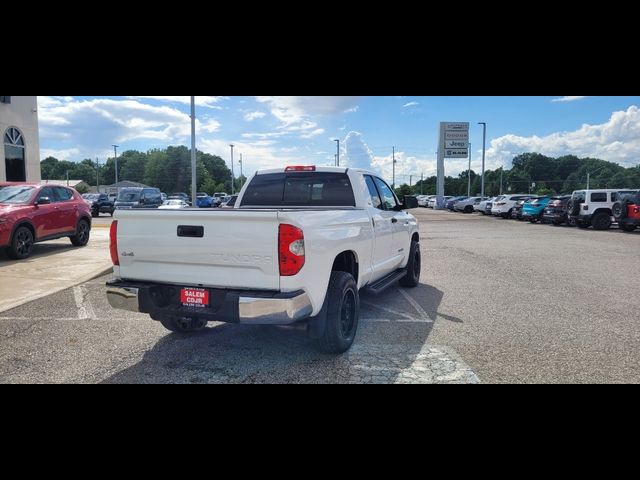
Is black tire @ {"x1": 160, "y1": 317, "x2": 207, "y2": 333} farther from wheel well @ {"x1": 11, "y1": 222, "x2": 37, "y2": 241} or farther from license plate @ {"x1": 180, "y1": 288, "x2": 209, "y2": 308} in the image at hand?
wheel well @ {"x1": 11, "y1": 222, "x2": 37, "y2": 241}

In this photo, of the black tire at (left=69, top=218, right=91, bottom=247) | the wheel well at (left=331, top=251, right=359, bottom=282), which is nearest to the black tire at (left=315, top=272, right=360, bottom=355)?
the wheel well at (left=331, top=251, right=359, bottom=282)

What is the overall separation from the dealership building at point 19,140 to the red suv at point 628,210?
2597 cm

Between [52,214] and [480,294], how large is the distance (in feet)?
33.7

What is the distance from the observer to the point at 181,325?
17.0 ft

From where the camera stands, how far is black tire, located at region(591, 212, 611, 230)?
68.0 ft

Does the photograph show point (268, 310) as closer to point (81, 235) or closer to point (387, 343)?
point (387, 343)

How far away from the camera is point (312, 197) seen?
5.84m

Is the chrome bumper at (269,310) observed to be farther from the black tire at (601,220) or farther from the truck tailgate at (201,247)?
the black tire at (601,220)

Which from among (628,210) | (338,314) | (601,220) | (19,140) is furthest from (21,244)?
(601,220)

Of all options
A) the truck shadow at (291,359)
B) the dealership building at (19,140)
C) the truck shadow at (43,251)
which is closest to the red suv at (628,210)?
the truck shadow at (291,359)

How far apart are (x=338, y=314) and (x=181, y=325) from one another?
1.98 m

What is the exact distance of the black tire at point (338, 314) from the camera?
430 cm
